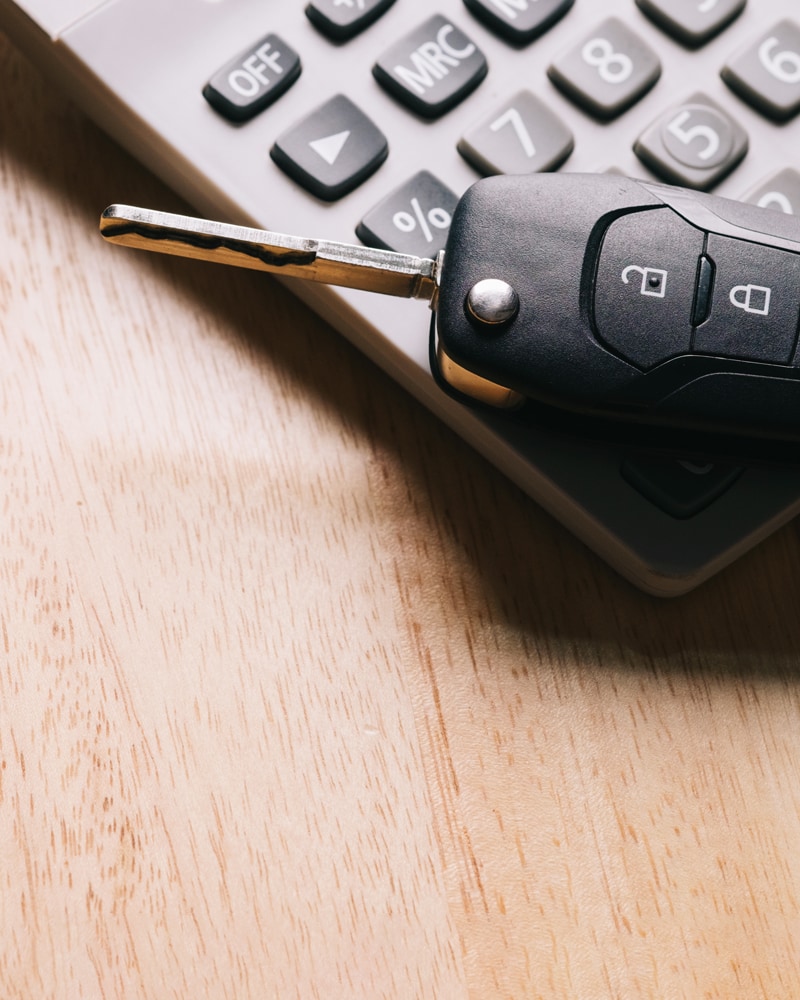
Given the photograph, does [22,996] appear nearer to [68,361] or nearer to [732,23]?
[68,361]

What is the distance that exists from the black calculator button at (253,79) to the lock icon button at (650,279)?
103 mm

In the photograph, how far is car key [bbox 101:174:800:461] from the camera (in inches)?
7.3

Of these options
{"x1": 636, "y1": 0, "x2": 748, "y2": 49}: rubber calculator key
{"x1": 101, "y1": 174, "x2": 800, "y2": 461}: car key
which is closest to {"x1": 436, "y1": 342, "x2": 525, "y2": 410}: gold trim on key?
{"x1": 101, "y1": 174, "x2": 800, "y2": 461}: car key

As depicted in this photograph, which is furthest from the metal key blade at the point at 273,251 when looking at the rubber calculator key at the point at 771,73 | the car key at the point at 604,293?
the rubber calculator key at the point at 771,73

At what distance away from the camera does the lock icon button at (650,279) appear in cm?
19

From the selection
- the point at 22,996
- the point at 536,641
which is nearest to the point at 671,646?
the point at 536,641

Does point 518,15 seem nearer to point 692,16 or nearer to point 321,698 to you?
point 692,16

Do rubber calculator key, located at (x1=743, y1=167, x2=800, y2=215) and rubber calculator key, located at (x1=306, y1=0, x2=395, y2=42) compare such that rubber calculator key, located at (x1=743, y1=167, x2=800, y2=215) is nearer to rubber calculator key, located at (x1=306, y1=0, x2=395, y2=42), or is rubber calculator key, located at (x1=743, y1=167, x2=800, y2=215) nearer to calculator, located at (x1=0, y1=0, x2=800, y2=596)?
calculator, located at (x1=0, y1=0, x2=800, y2=596)

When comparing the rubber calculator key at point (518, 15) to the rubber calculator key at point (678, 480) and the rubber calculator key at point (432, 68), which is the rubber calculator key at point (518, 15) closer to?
the rubber calculator key at point (432, 68)

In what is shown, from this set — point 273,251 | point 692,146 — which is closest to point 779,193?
point 692,146

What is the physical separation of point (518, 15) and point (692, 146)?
5 centimetres

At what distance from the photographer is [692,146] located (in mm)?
237

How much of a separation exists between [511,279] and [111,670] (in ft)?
0.39

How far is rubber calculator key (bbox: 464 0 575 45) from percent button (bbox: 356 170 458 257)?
0.05m
